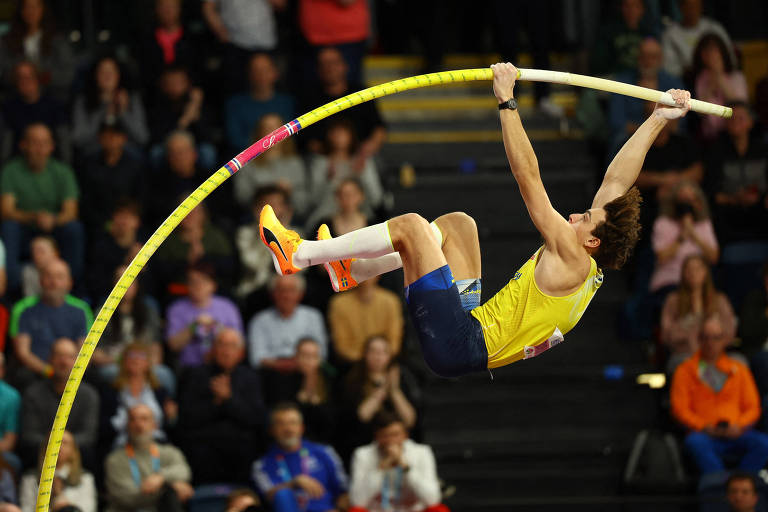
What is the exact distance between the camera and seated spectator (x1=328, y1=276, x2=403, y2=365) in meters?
11.6

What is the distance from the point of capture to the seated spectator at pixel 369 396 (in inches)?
433

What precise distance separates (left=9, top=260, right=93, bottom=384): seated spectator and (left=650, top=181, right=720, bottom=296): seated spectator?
15.8ft

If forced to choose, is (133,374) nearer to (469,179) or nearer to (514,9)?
(469,179)

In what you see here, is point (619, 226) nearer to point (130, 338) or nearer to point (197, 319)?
point (197, 319)

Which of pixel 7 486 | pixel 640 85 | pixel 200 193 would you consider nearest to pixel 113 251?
pixel 7 486

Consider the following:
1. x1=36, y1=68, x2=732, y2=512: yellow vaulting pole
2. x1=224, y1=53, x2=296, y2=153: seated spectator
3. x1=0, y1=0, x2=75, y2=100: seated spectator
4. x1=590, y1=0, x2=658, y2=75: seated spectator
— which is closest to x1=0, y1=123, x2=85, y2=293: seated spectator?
x1=0, y1=0, x2=75, y2=100: seated spectator

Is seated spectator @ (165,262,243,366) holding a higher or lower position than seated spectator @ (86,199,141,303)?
lower

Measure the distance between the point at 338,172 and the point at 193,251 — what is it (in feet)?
4.94

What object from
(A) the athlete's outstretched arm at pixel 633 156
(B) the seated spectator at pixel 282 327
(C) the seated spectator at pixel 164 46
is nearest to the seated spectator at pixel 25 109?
(C) the seated spectator at pixel 164 46

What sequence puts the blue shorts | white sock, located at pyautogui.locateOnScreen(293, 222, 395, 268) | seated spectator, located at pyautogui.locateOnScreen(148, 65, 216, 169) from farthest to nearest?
seated spectator, located at pyautogui.locateOnScreen(148, 65, 216, 169) → white sock, located at pyautogui.locateOnScreen(293, 222, 395, 268) → the blue shorts

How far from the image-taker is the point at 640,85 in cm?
1305

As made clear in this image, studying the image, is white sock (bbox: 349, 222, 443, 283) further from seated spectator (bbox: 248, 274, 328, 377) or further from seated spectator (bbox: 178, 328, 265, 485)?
seated spectator (bbox: 248, 274, 328, 377)

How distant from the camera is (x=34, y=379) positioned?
10.9m

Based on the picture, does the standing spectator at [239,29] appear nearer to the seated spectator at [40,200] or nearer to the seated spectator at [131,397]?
the seated spectator at [40,200]
